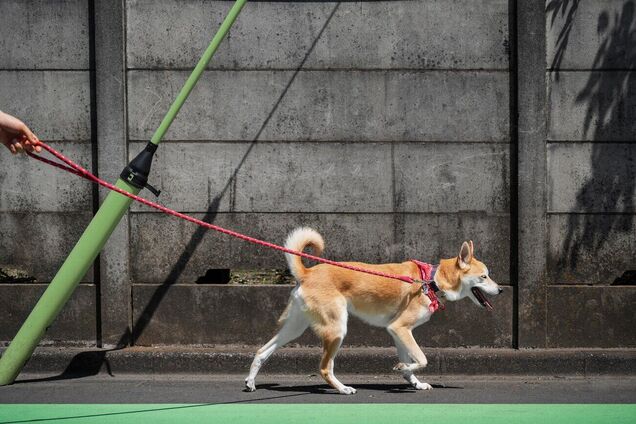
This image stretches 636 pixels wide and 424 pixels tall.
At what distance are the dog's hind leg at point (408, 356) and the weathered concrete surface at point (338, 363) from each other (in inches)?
30.4

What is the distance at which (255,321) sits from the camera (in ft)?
28.2

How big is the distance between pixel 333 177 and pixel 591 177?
2.50 metres

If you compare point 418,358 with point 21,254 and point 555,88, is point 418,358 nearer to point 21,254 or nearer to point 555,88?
point 555,88

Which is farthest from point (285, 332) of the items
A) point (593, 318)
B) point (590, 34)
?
point (590, 34)

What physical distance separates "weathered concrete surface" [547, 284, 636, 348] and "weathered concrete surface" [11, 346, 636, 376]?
0.93 ft

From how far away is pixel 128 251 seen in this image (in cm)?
866

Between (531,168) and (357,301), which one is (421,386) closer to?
(357,301)

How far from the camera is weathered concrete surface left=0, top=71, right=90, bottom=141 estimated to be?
8.62 meters

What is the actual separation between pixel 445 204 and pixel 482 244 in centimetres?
53

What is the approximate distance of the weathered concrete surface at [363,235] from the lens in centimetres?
872

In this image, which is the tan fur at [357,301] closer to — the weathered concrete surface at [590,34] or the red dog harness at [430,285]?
the red dog harness at [430,285]

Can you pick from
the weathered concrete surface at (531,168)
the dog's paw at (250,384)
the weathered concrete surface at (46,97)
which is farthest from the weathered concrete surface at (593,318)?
the weathered concrete surface at (46,97)

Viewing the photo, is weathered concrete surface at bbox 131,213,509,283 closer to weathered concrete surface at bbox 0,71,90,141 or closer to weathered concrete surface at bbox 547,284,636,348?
weathered concrete surface at bbox 547,284,636,348

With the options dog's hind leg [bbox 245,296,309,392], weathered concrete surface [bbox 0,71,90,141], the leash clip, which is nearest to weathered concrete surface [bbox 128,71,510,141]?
weathered concrete surface [bbox 0,71,90,141]
